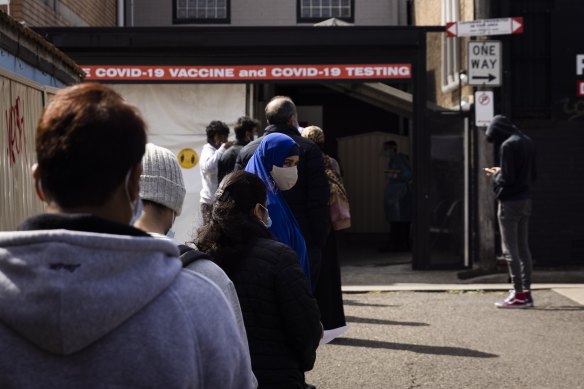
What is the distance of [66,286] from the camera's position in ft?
6.09

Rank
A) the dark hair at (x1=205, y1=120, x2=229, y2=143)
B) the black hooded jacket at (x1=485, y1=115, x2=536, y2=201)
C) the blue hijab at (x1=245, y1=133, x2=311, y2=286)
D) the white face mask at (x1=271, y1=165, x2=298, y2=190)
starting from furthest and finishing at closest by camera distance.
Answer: the dark hair at (x1=205, y1=120, x2=229, y2=143) < the black hooded jacket at (x1=485, y1=115, x2=536, y2=201) < the white face mask at (x1=271, y1=165, x2=298, y2=190) < the blue hijab at (x1=245, y1=133, x2=311, y2=286)

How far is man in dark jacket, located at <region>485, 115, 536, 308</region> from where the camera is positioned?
410 inches

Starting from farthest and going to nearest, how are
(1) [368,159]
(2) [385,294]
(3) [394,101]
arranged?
(1) [368,159]
(3) [394,101]
(2) [385,294]

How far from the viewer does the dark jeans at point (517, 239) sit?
34.3 ft

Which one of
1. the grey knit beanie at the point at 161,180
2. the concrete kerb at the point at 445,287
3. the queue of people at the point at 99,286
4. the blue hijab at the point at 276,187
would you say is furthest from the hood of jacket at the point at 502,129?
the queue of people at the point at 99,286

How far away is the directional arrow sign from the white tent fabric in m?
3.23

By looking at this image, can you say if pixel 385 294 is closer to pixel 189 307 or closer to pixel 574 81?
pixel 574 81

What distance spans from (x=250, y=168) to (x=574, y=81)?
337 inches

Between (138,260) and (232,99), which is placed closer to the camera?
(138,260)

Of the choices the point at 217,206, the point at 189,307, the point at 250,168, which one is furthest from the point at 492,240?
the point at 189,307

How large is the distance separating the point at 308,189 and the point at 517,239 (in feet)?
14.7

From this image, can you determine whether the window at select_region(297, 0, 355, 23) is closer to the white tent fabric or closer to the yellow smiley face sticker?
the white tent fabric

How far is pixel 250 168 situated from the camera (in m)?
6.18

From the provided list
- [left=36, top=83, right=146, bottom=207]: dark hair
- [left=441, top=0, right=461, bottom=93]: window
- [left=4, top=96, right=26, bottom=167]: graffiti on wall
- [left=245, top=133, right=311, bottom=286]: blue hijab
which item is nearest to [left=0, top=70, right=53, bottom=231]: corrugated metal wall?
[left=4, top=96, right=26, bottom=167]: graffiti on wall
